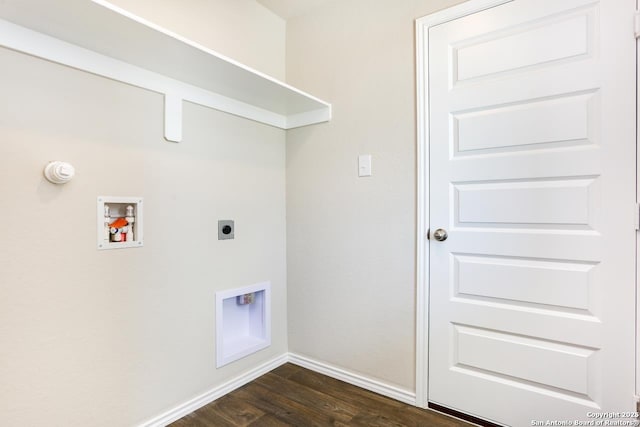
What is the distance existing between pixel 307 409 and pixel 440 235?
116 centimetres

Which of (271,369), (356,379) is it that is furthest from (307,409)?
(271,369)

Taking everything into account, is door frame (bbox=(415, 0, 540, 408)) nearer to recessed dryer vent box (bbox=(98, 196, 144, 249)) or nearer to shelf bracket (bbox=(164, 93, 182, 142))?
shelf bracket (bbox=(164, 93, 182, 142))

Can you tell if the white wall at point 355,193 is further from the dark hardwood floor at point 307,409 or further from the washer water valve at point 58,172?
the washer water valve at point 58,172

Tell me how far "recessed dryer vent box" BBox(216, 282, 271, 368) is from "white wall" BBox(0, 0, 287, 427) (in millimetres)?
74

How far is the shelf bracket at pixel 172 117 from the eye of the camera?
1.66 m

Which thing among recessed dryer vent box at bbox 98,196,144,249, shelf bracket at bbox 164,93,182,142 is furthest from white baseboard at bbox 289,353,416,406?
shelf bracket at bbox 164,93,182,142

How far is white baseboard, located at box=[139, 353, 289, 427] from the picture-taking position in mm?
1640

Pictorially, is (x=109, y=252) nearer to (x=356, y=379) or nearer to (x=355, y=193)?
(x=355, y=193)

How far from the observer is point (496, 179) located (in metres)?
1.58

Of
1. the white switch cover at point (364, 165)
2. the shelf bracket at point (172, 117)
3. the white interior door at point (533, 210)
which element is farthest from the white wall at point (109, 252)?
the white interior door at point (533, 210)

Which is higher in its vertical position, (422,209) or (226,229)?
(422,209)

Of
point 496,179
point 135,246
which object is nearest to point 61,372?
point 135,246

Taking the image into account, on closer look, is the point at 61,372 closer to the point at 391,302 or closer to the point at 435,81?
the point at 391,302

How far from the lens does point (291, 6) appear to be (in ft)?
7.20
